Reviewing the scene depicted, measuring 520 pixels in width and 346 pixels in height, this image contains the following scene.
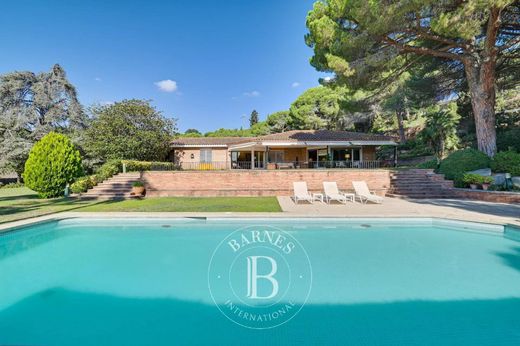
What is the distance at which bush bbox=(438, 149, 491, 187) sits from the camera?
1559cm

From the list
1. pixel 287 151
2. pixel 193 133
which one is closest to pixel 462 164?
pixel 287 151

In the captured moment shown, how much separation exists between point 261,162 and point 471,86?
19822 millimetres

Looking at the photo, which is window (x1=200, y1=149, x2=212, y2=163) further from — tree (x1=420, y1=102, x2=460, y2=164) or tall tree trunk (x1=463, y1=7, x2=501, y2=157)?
tall tree trunk (x1=463, y1=7, x2=501, y2=157)

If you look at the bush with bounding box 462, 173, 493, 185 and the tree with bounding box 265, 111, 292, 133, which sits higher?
the tree with bounding box 265, 111, 292, 133

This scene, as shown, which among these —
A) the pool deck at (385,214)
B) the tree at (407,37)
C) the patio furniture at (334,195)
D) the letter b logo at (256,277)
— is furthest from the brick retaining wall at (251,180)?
the letter b logo at (256,277)

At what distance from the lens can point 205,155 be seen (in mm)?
31328

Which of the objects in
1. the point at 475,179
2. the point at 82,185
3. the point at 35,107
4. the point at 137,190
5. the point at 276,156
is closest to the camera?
the point at 475,179

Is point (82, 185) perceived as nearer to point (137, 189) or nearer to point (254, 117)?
point (137, 189)

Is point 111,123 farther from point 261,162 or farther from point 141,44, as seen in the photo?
point 261,162

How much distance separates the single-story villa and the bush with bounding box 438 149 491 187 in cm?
863

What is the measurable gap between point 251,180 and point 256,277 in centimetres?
1162

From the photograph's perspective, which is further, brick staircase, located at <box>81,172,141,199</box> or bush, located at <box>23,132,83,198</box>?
brick staircase, located at <box>81,172,141,199</box>

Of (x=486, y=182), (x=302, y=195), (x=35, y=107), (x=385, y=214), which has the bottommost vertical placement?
(x=385, y=214)

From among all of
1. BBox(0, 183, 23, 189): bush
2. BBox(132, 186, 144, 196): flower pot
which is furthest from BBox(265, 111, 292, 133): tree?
BBox(0, 183, 23, 189): bush
